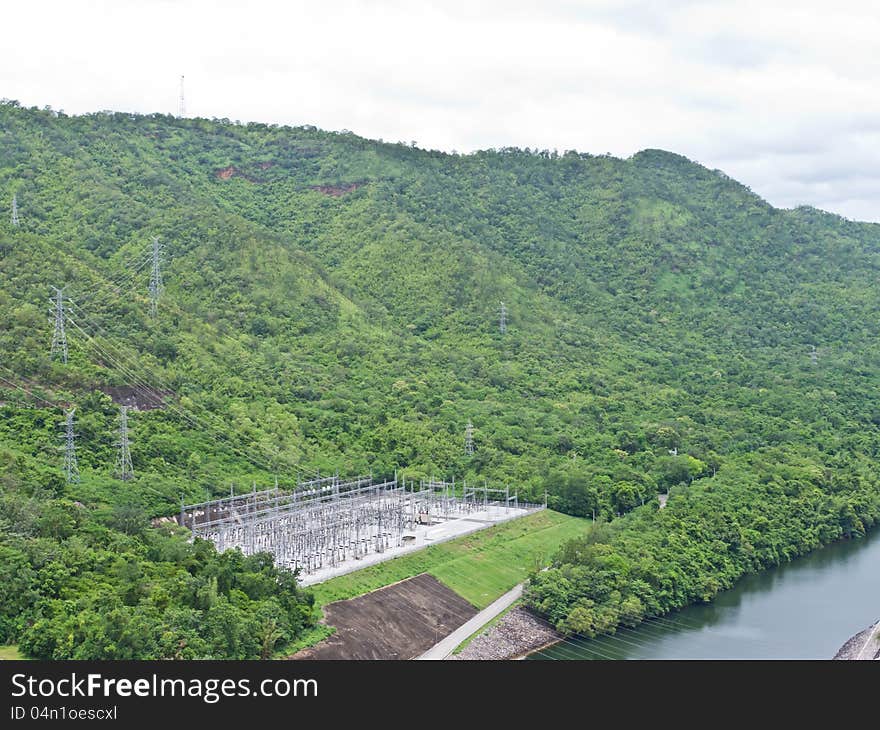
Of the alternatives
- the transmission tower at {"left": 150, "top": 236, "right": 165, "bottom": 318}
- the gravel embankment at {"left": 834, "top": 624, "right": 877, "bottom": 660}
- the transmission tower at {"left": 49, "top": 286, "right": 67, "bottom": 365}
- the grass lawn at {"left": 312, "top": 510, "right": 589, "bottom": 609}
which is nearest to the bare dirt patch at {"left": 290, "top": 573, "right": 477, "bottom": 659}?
the grass lawn at {"left": 312, "top": 510, "right": 589, "bottom": 609}

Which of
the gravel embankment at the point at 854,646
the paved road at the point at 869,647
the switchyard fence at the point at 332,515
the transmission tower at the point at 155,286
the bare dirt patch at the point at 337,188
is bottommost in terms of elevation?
the gravel embankment at the point at 854,646

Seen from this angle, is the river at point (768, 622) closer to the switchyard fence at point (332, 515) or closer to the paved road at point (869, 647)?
the paved road at point (869, 647)

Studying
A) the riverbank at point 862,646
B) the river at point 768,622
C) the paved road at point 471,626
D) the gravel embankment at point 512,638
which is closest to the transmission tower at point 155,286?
the paved road at point 471,626

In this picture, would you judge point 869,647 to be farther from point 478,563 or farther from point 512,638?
point 478,563

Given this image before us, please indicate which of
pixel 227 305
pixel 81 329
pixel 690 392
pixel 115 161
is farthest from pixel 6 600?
pixel 115 161

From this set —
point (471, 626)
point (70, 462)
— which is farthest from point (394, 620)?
point (70, 462)

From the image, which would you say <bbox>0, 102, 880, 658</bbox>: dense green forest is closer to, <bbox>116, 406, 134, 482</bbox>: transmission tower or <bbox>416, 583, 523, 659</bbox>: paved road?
<bbox>116, 406, 134, 482</bbox>: transmission tower

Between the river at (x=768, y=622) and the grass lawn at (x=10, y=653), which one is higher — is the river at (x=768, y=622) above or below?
below
